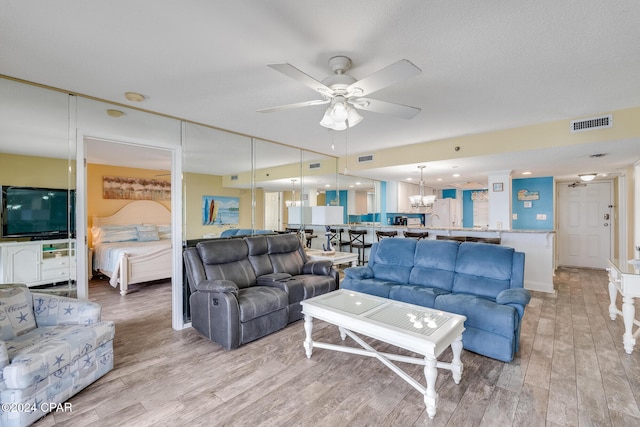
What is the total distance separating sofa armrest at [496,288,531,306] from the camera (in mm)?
2617

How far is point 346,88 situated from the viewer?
2131mm

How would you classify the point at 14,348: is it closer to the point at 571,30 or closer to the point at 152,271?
the point at 152,271

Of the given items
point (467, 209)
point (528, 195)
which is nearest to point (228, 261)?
point (528, 195)

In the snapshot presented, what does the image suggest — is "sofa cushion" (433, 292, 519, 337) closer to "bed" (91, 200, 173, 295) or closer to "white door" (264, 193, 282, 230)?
"white door" (264, 193, 282, 230)

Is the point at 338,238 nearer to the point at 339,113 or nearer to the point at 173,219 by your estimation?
the point at 173,219

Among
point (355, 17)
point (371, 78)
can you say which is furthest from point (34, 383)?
point (355, 17)

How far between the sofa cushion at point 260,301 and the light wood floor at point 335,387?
30cm

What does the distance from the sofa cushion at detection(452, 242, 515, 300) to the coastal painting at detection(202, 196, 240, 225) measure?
307cm

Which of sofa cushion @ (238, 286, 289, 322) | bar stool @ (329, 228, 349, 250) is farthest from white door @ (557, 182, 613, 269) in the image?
sofa cushion @ (238, 286, 289, 322)

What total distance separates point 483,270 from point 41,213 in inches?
179

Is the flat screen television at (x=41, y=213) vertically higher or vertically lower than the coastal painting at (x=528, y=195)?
lower

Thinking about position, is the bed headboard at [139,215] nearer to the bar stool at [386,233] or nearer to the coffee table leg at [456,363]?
the bar stool at [386,233]

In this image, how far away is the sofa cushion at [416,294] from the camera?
3.03 m

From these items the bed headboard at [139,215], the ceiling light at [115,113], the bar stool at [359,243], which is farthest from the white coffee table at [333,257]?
the bed headboard at [139,215]
